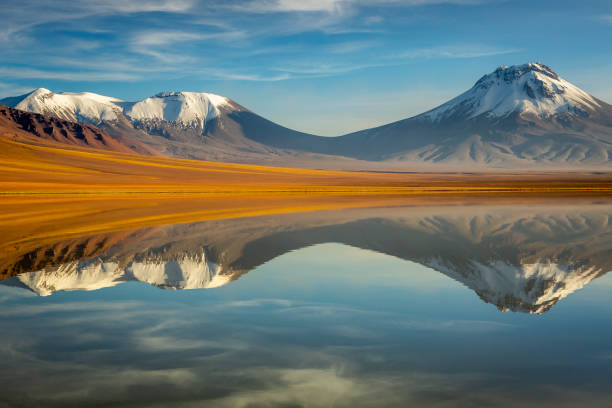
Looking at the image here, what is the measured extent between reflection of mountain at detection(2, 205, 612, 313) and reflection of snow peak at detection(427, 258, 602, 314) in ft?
0.07

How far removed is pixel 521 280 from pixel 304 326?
6065 mm

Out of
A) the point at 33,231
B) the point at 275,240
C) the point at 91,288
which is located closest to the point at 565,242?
the point at 275,240

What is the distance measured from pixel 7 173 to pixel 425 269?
76324 mm

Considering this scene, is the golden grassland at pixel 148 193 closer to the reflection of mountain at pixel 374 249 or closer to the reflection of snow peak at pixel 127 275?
the reflection of mountain at pixel 374 249

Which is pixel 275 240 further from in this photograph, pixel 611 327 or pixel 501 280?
pixel 611 327

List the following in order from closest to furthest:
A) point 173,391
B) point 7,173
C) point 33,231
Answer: point 173,391 < point 33,231 < point 7,173

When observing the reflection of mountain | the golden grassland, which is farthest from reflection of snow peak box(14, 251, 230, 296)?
the golden grassland

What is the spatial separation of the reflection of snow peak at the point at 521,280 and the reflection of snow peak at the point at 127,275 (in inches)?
219

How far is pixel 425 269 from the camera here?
47.9 feet

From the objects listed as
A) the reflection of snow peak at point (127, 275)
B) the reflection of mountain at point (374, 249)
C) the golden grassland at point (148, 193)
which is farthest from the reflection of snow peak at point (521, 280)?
the golden grassland at point (148, 193)

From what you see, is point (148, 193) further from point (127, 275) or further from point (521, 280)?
point (521, 280)

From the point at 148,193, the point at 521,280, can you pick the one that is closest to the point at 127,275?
the point at 521,280

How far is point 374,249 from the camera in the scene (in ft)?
60.3

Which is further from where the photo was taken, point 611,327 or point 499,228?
point 499,228
